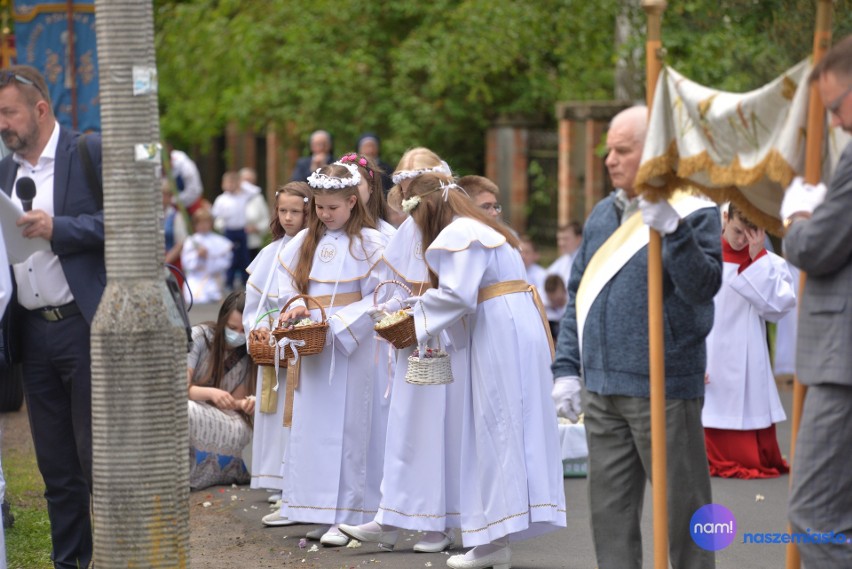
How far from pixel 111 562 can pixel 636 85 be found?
1288cm

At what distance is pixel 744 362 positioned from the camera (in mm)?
9047

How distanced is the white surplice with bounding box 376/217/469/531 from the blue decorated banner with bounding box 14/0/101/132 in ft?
16.8

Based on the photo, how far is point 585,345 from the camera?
5332 millimetres

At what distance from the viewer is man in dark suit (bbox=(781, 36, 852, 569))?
410 cm

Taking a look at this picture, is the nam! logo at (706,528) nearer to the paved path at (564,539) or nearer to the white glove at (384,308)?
the paved path at (564,539)

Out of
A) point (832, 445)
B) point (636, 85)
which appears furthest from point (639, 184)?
point (636, 85)

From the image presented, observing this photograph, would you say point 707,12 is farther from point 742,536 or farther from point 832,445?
point 832,445

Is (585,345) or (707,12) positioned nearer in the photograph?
(585,345)

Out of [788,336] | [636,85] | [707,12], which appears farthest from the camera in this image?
[636,85]

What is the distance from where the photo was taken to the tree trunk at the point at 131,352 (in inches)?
185

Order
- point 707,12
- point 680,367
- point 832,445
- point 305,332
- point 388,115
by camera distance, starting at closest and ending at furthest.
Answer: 1. point 832,445
2. point 680,367
3. point 305,332
4. point 707,12
5. point 388,115

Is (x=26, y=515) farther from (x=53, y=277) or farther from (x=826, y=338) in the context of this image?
→ (x=826, y=338)

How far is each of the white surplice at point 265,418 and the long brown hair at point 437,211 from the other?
1411mm

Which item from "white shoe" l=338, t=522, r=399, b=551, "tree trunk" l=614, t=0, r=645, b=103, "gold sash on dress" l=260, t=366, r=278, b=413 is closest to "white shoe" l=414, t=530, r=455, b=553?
"white shoe" l=338, t=522, r=399, b=551
